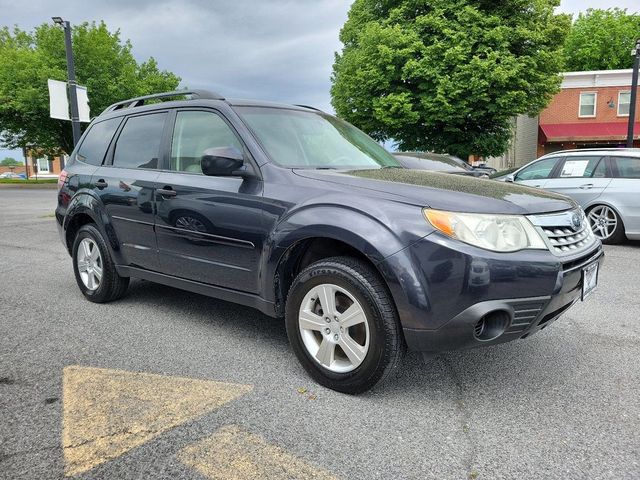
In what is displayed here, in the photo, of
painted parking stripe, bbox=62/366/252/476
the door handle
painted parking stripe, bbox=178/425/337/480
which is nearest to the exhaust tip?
painted parking stripe, bbox=178/425/337/480

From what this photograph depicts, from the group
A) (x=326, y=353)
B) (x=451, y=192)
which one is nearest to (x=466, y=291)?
(x=451, y=192)

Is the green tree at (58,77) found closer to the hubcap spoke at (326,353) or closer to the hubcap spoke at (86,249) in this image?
the hubcap spoke at (86,249)

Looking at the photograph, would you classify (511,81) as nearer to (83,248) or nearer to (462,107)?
(462,107)

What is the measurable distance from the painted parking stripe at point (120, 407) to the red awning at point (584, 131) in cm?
3013

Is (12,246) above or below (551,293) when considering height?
below

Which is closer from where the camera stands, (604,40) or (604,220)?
(604,220)

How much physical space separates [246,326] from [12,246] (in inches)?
226

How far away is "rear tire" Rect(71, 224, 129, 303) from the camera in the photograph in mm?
4383

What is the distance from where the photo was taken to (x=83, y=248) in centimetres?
465

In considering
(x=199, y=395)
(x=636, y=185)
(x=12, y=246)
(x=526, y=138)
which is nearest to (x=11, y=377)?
(x=199, y=395)

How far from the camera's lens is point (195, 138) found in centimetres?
374

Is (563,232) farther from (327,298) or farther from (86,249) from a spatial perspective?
(86,249)

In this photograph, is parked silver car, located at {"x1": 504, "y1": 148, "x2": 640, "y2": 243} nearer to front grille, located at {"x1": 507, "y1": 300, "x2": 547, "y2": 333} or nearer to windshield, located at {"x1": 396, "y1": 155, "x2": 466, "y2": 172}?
windshield, located at {"x1": 396, "y1": 155, "x2": 466, "y2": 172}

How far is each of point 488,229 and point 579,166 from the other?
6939 millimetres
